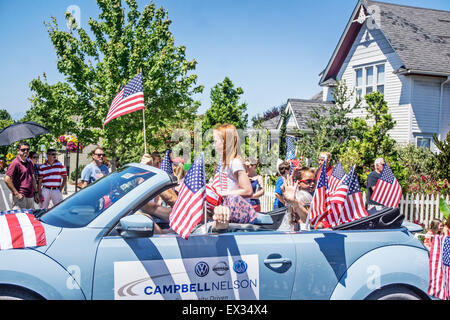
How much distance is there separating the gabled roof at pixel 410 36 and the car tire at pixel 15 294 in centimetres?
1740

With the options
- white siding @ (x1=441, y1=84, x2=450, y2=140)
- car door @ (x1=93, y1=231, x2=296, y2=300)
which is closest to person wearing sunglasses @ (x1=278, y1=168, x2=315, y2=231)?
car door @ (x1=93, y1=231, x2=296, y2=300)

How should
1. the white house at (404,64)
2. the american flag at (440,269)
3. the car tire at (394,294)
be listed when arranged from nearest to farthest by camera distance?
the car tire at (394,294) < the american flag at (440,269) < the white house at (404,64)

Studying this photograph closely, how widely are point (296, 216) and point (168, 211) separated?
4.24 ft

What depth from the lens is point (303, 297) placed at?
310 cm

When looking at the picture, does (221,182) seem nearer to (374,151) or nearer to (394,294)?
(394,294)

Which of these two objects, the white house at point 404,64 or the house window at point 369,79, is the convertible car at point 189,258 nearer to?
the white house at point 404,64

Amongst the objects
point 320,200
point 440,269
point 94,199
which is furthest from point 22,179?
point 440,269

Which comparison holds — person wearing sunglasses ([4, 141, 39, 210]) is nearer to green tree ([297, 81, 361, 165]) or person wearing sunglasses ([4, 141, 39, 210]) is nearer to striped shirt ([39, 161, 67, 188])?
striped shirt ([39, 161, 67, 188])

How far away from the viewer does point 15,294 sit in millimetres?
2676

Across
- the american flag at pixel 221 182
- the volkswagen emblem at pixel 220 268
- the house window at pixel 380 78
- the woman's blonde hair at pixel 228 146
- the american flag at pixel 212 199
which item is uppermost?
the house window at pixel 380 78

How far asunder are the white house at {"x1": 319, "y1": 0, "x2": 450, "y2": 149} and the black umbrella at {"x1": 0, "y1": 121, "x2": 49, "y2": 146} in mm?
12719

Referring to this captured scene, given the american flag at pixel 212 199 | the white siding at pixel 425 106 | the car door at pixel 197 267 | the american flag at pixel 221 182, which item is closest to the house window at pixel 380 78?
the white siding at pixel 425 106

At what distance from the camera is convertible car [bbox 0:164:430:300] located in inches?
108

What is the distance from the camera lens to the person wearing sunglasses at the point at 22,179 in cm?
852
